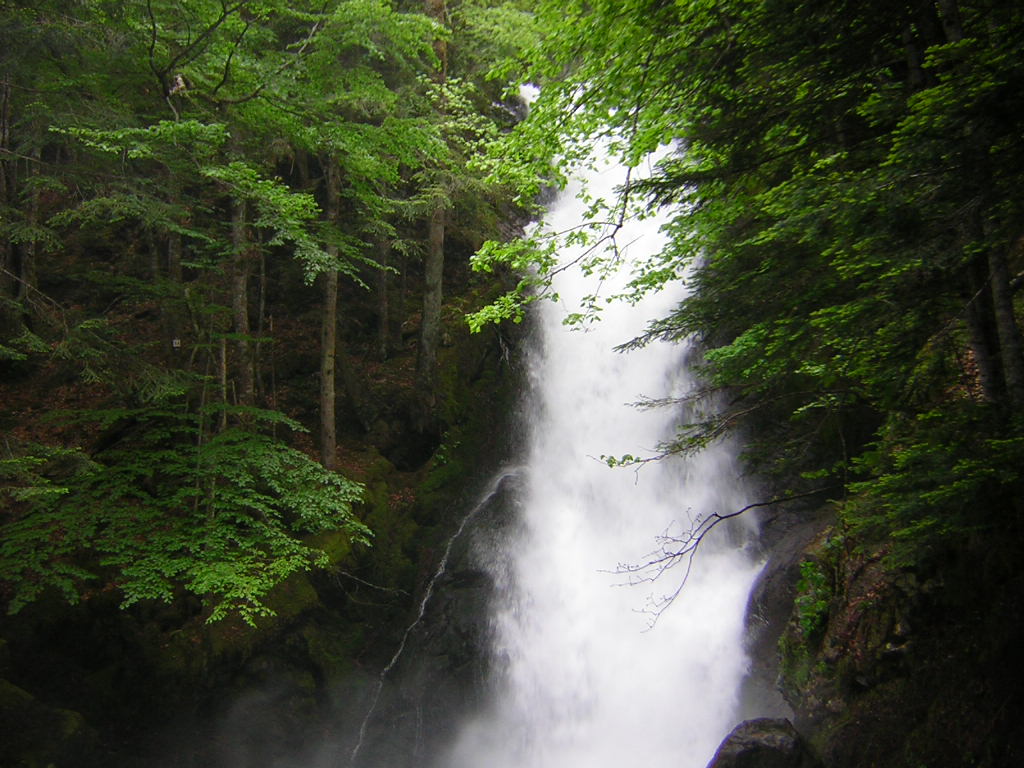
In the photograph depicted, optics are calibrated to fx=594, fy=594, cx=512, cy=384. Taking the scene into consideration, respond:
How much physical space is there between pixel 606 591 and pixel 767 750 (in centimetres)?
430

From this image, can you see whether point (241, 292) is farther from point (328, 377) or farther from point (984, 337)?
point (984, 337)

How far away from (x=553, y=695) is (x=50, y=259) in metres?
14.4

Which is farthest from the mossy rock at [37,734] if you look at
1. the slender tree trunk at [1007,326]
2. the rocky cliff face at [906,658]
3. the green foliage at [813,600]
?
the slender tree trunk at [1007,326]

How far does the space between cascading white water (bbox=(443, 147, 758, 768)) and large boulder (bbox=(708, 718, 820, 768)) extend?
6.27 feet

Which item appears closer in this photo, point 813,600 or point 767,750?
point 767,750

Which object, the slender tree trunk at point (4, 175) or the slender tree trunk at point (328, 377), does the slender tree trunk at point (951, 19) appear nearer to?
the slender tree trunk at point (4, 175)

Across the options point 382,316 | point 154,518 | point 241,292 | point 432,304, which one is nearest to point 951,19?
point 154,518

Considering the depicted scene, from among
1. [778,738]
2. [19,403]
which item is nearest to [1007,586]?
[778,738]

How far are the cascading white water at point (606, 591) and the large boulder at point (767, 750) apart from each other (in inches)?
75.2

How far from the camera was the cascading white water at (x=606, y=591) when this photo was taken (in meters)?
8.70

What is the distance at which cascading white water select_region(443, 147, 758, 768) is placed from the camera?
8.70m

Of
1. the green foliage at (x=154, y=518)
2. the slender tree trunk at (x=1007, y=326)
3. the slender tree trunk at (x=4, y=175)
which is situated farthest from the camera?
the slender tree trunk at (x=4, y=175)

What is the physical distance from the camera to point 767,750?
621 cm

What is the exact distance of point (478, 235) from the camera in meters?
12.5
